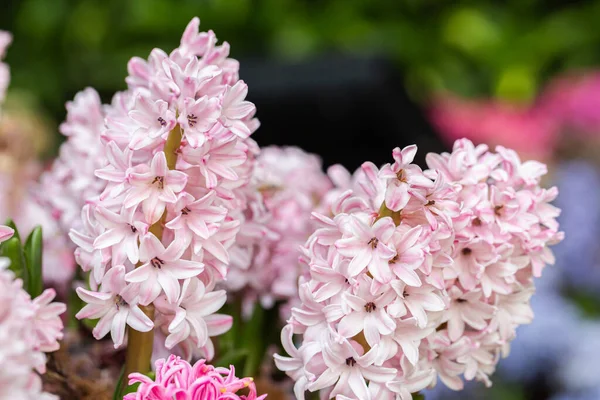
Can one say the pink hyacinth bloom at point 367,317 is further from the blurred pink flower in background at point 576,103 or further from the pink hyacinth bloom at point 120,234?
the blurred pink flower in background at point 576,103

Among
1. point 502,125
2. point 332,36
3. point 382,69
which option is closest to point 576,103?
point 502,125

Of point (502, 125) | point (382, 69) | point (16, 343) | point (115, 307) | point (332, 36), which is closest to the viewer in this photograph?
point (16, 343)

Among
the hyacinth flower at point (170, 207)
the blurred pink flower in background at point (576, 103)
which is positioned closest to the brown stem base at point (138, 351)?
the hyacinth flower at point (170, 207)

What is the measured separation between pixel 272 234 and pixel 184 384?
0.16 m

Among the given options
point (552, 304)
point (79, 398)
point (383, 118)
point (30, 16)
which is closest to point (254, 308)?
point (79, 398)

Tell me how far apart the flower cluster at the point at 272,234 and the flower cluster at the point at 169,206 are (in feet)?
0.20

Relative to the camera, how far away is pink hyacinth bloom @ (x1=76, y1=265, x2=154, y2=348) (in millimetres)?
373

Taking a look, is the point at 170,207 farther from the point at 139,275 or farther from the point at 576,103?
the point at 576,103

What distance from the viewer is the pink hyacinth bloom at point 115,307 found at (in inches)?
14.7

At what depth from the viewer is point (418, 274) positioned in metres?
0.37

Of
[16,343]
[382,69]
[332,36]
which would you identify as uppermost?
[332,36]

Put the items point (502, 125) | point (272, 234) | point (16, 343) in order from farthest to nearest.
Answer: point (502, 125)
point (272, 234)
point (16, 343)

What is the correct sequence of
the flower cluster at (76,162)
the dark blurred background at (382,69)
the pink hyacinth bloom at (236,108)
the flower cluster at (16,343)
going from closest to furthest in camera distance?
1. the flower cluster at (16,343)
2. the pink hyacinth bloom at (236,108)
3. the flower cluster at (76,162)
4. the dark blurred background at (382,69)

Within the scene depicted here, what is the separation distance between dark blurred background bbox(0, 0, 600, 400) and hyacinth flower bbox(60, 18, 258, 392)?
134 cm
